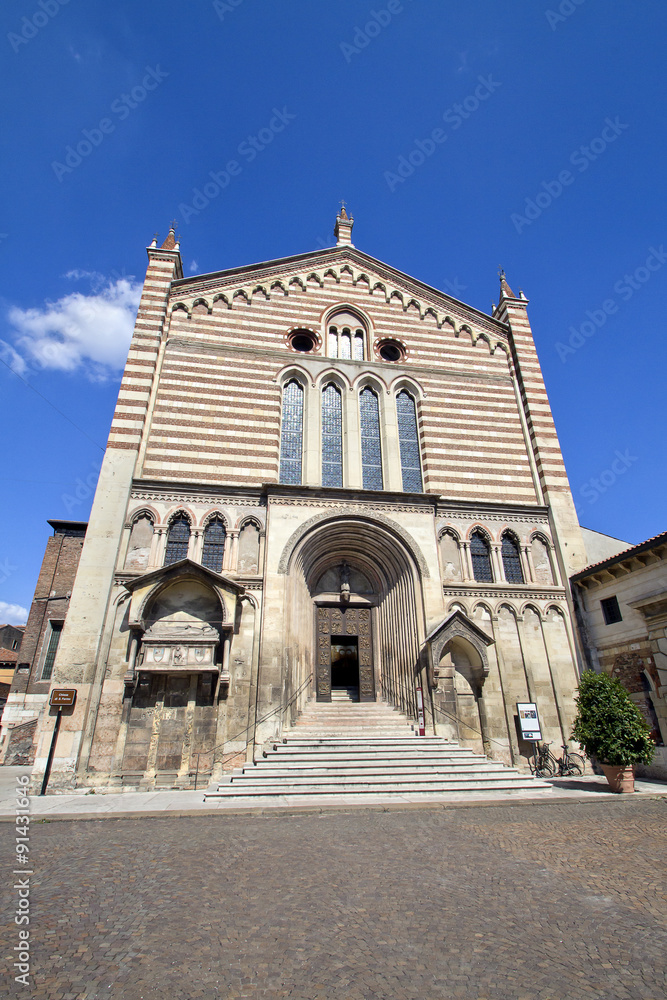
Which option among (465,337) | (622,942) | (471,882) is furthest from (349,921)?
(465,337)

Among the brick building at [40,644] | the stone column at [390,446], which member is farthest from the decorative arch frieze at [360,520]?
the brick building at [40,644]

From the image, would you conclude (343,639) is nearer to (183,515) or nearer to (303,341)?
(183,515)

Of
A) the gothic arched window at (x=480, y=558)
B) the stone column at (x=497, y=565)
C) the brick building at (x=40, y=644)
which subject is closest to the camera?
the stone column at (x=497, y=565)

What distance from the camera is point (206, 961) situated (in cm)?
396

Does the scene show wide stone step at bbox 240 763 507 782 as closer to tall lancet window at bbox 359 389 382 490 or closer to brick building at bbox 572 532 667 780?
brick building at bbox 572 532 667 780

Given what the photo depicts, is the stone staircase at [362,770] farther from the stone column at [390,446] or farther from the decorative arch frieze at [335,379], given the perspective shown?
the decorative arch frieze at [335,379]

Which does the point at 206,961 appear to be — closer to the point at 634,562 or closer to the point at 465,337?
the point at 634,562

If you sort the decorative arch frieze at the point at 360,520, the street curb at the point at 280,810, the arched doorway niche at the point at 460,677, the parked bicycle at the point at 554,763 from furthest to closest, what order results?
1. the decorative arch frieze at the point at 360,520
2. the parked bicycle at the point at 554,763
3. the arched doorway niche at the point at 460,677
4. the street curb at the point at 280,810

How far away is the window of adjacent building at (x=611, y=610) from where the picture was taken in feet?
50.7

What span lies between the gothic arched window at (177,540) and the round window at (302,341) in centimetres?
894

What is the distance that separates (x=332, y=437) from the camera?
1877 cm

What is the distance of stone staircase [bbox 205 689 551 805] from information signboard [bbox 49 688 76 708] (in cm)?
458

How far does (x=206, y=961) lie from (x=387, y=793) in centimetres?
810

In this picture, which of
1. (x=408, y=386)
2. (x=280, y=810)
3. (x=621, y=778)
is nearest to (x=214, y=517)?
(x=280, y=810)
